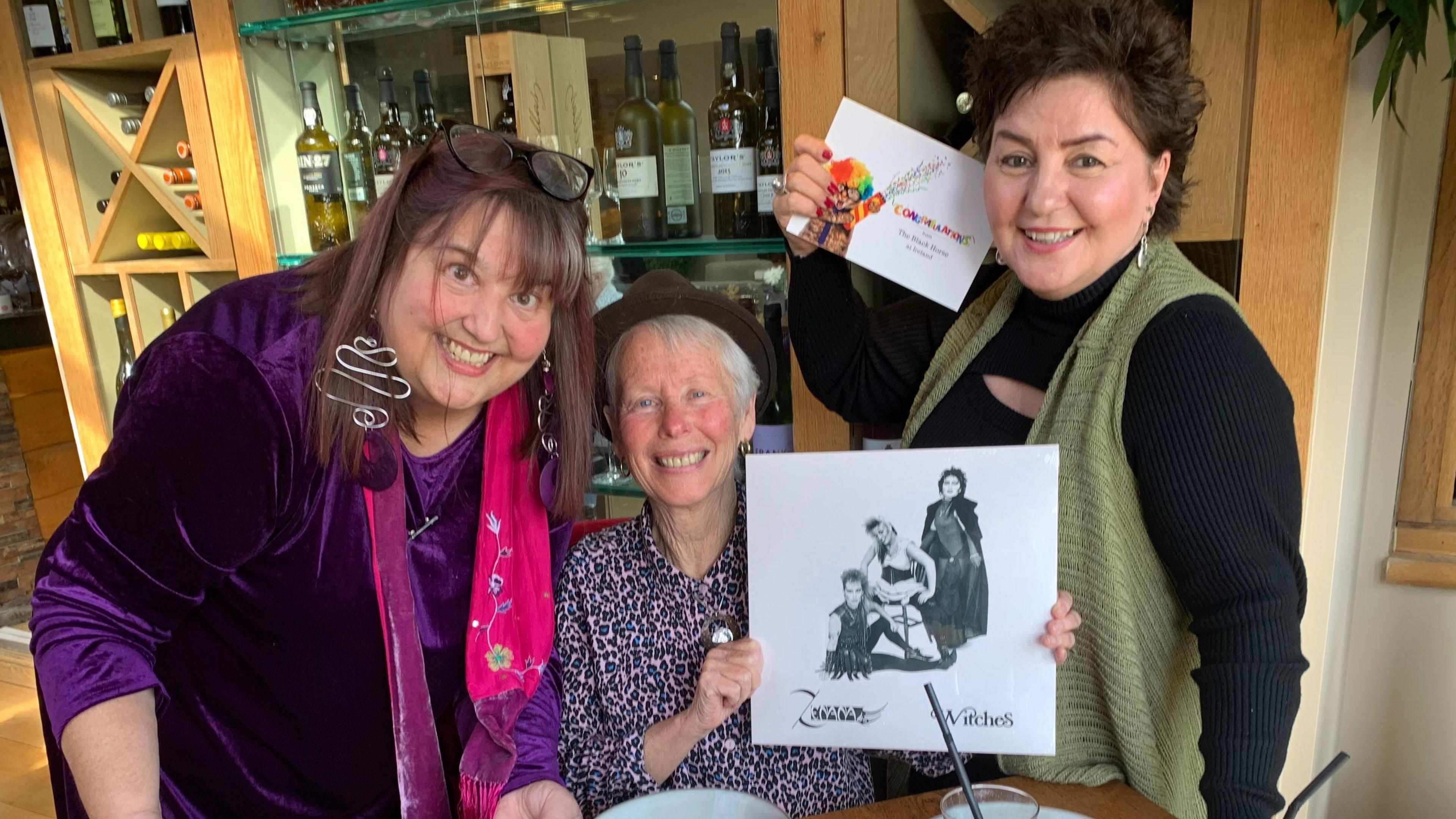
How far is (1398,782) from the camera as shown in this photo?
1729 millimetres

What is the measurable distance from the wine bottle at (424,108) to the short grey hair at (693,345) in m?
0.98

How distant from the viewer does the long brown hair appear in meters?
1.01

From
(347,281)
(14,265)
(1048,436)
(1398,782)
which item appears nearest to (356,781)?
(347,281)

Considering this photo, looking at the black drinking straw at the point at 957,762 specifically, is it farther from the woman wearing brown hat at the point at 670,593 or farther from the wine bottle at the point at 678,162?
the wine bottle at the point at 678,162

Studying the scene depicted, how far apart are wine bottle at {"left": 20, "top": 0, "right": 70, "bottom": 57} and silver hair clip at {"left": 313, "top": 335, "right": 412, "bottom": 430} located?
78.1 inches

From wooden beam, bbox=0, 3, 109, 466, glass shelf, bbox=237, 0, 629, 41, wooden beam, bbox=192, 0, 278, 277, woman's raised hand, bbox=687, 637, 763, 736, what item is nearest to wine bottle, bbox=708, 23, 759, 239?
glass shelf, bbox=237, 0, 629, 41

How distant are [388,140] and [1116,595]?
5.86 feet

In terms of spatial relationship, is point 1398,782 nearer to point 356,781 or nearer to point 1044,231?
point 1044,231

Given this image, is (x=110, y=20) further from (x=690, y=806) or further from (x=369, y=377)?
(x=690, y=806)

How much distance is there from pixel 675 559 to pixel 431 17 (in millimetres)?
1263

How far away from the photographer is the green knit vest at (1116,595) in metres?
0.97

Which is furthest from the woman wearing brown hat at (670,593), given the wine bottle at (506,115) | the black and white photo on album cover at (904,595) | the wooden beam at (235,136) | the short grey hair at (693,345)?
the wooden beam at (235,136)

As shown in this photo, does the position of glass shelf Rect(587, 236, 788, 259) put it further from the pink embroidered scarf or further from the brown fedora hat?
the pink embroidered scarf

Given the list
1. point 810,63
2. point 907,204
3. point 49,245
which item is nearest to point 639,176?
point 810,63
